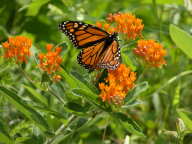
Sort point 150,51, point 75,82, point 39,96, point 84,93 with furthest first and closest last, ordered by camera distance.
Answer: point 39,96 → point 150,51 → point 75,82 → point 84,93

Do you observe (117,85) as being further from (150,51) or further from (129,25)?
(129,25)

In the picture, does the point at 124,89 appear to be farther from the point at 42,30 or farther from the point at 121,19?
the point at 42,30

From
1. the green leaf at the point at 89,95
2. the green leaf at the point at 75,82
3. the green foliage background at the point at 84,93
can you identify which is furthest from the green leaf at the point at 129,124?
the green leaf at the point at 75,82

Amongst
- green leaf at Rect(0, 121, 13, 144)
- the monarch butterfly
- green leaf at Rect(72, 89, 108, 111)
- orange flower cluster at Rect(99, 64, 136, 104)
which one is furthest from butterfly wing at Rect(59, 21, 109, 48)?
green leaf at Rect(0, 121, 13, 144)

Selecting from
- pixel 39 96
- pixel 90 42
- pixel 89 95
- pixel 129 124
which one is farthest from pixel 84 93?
pixel 39 96

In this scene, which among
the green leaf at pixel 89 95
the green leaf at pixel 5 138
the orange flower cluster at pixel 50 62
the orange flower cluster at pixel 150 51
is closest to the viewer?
the green leaf at pixel 89 95

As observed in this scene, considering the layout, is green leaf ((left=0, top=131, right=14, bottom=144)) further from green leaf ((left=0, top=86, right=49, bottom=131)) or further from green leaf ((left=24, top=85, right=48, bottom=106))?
green leaf ((left=24, top=85, right=48, bottom=106))

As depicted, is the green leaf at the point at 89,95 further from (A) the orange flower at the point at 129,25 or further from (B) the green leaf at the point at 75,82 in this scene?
(A) the orange flower at the point at 129,25
